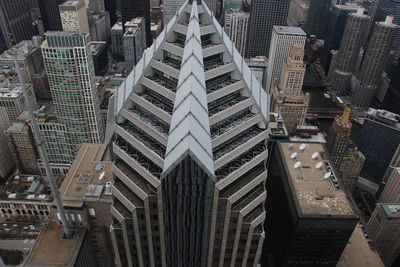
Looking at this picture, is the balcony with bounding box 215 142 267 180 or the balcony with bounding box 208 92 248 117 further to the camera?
the balcony with bounding box 208 92 248 117

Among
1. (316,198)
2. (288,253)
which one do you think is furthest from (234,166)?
(288,253)

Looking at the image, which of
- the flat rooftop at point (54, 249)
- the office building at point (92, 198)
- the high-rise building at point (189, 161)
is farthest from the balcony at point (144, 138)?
the flat rooftop at point (54, 249)

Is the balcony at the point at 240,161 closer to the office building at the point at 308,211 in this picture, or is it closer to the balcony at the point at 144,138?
the balcony at the point at 144,138

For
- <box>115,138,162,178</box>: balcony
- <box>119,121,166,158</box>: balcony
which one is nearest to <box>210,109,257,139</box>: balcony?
<box>119,121,166,158</box>: balcony

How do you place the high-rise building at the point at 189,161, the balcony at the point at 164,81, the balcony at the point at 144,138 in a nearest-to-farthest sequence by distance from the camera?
1. the high-rise building at the point at 189,161
2. the balcony at the point at 144,138
3. the balcony at the point at 164,81

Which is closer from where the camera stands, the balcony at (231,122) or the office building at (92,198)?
the balcony at (231,122)

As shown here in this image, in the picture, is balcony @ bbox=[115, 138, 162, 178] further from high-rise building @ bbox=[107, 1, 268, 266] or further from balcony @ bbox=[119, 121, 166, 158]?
balcony @ bbox=[119, 121, 166, 158]

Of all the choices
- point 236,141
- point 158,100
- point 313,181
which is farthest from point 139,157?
point 313,181
